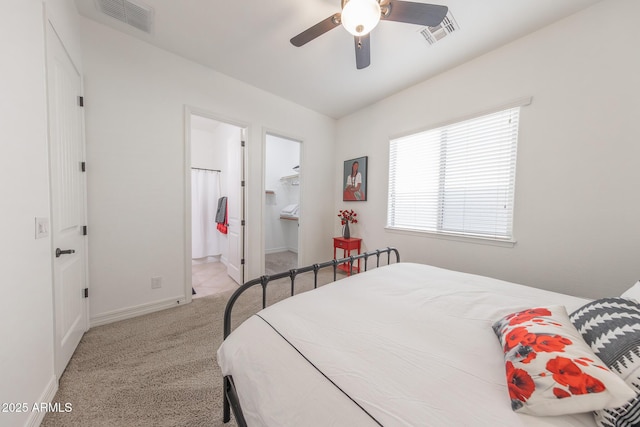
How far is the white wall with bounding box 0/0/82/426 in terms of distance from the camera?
981 mm

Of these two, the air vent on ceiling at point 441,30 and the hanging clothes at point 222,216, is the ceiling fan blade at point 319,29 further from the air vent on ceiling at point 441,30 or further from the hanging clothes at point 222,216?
the hanging clothes at point 222,216

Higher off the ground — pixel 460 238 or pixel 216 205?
pixel 216 205

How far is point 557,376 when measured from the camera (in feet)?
1.94

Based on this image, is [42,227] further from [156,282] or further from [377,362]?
[377,362]

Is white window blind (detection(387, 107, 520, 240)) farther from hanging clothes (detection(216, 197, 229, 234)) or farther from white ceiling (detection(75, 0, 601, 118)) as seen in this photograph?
hanging clothes (detection(216, 197, 229, 234))

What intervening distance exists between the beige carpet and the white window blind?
8.34 ft

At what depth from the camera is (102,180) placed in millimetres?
2051

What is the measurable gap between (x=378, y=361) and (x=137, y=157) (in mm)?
2754

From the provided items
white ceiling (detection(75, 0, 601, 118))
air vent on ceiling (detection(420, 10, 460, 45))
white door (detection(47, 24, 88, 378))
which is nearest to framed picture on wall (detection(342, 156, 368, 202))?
white ceiling (detection(75, 0, 601, 118))

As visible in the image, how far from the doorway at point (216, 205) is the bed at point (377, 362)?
7.49 feet

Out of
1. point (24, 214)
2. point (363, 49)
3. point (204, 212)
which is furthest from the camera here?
point (204, 212)

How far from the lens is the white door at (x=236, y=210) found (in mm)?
3090

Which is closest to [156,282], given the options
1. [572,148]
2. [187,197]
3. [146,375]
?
[187,197]

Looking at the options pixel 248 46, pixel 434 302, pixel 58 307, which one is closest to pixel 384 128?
pixel 248 46
